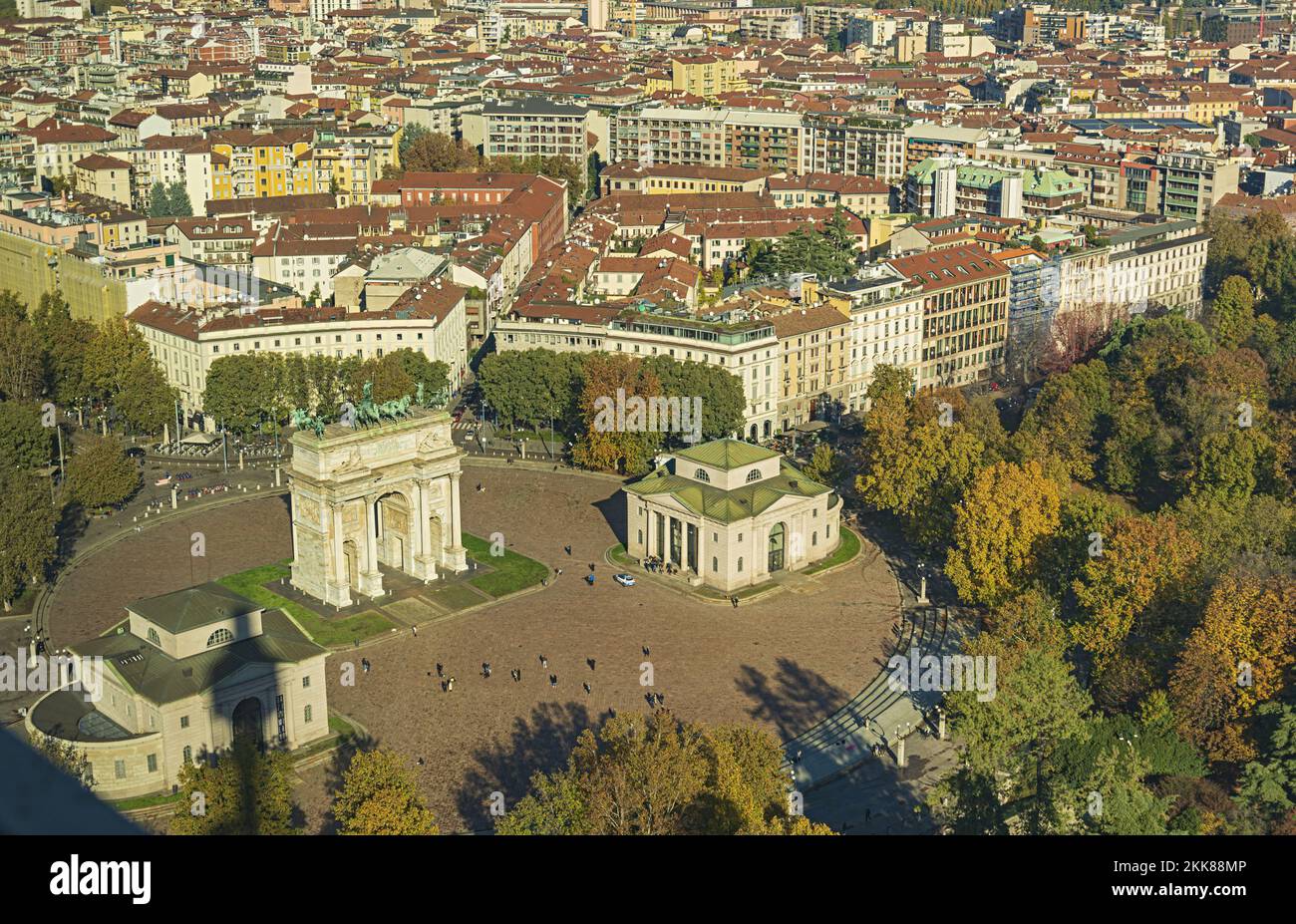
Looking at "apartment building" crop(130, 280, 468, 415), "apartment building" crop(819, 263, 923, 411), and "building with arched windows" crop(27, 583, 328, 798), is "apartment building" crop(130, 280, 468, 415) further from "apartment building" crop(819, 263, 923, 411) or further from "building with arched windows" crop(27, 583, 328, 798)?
A: "building with arched windows" crop(27, 583, 328, 798)

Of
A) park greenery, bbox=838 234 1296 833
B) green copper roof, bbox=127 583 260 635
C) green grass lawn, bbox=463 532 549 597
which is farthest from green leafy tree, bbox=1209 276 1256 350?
green copper roof, bbox=127 583 260 635

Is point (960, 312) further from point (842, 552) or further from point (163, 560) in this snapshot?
point (163, 560)

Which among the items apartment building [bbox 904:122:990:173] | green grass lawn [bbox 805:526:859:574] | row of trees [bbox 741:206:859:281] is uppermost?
apartment building [bbox 904:122:990:173]

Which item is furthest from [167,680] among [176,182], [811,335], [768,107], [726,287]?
[768,107]

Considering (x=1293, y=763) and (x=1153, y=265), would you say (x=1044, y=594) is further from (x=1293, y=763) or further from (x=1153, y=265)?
(x=1153, y=265)

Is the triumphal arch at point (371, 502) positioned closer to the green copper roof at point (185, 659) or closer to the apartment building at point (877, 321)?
the green copper roof at point (185, 659)

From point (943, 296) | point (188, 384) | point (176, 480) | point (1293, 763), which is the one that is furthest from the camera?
point (943, 296)
